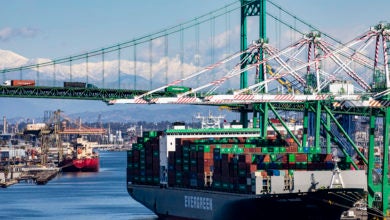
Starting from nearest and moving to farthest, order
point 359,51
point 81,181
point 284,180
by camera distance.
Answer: point 284,180 → point 359,51 → point 81,181

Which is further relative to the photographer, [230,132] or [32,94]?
[32,94]

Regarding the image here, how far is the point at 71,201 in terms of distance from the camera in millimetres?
102125

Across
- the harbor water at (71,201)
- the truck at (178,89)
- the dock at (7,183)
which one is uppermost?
the truck at (178,89)

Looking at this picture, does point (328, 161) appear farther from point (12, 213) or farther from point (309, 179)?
point (12, 213)

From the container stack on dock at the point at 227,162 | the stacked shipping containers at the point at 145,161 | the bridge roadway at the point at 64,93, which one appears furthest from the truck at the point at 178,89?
the container stack on dock at the point at 227,162

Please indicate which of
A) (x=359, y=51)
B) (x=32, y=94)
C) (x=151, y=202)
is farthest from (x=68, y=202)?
(x=359, y=51)

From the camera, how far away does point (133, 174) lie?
87000 mm

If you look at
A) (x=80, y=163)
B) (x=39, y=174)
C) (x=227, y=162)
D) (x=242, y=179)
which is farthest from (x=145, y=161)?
(x=80, y=163)

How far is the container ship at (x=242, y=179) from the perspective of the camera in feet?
221

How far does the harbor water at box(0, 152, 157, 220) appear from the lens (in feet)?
290

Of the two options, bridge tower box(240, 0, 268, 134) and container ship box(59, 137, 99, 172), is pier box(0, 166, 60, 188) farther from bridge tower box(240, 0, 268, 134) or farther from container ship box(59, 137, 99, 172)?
bridge tower box(240, 0, 268, 134)

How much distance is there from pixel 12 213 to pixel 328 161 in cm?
2946

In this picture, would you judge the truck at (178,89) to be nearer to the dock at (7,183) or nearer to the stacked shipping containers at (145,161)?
the stacked shipping containers at (145,161)

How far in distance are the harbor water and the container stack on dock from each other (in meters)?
5.09
